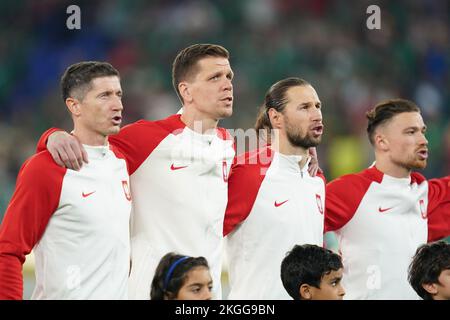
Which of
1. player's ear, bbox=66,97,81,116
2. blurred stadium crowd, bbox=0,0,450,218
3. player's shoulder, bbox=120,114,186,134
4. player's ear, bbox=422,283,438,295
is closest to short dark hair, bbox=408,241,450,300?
player's ear, bbox=422,283,438,295

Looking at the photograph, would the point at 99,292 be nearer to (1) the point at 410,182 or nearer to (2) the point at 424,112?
(1) the point at 410,182

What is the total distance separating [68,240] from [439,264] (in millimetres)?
1900

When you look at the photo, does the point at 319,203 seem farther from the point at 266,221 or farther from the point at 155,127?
the point at 155,127

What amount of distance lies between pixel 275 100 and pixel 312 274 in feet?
4.38

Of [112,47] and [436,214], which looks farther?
[112,47]

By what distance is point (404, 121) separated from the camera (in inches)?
242

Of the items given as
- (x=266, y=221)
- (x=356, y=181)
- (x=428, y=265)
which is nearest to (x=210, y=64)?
(x=266, y=221)

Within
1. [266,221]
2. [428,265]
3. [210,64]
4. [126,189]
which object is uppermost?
[210,64]

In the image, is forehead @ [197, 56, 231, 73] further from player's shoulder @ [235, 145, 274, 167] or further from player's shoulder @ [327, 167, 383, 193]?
player's shoulder @ [327, 167, 383, 193]

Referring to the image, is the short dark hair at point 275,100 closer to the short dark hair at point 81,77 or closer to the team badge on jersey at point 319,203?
the team badge on jersey at point 319,203

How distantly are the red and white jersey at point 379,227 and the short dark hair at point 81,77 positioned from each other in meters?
1.57

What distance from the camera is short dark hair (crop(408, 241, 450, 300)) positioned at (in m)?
5.21
